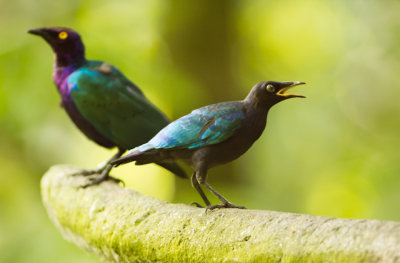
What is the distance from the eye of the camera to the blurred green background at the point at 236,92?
613 centimetres

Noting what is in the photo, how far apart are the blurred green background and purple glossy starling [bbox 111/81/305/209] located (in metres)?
2.71

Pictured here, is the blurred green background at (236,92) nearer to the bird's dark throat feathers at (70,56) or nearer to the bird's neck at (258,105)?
the bird's dark throat feathers at (70,56)

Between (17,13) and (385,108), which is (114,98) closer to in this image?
(17,13)

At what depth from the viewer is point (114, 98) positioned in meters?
3.82

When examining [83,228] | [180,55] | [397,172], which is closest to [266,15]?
[180,55]

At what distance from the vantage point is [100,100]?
3.86 metres

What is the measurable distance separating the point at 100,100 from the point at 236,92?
8.01 feet

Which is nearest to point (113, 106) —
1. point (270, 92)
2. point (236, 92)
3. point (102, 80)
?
point (102, 80)

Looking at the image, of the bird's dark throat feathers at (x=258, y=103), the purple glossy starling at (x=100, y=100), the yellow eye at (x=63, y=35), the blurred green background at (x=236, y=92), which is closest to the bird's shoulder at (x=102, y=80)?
the purple glossy starling at (x=100, y=100)

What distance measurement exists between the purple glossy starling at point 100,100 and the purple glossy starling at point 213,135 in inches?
35.3

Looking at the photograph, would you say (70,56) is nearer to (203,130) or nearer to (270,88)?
(203,130)

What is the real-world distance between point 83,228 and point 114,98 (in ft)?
3.06

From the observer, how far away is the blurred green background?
6133 mm

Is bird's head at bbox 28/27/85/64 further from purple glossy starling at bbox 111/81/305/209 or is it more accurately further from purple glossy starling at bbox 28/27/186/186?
purple glossy starling at bbox 111/81/305/209
